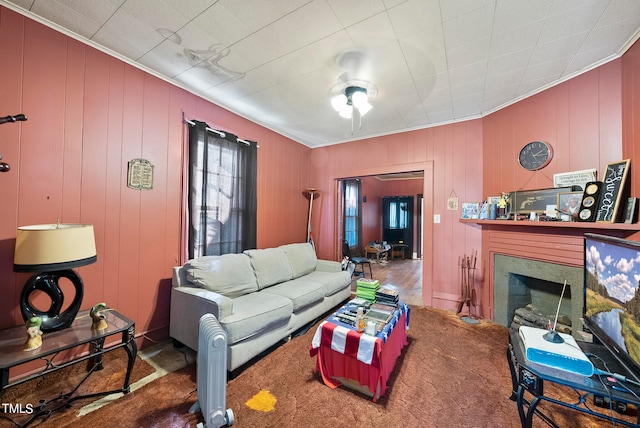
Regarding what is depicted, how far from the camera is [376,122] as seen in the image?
3.47 m

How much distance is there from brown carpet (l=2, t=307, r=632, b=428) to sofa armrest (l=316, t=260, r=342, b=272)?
4.49 ft

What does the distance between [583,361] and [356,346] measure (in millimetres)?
1191

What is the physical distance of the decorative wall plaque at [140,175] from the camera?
222cm

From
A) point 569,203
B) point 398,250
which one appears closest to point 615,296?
point 569,203

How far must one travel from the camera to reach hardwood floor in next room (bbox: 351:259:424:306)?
153 inches

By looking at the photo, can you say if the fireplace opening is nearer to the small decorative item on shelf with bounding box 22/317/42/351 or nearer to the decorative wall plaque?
the small decorative item on shelf with bounding box 22/317/42/351

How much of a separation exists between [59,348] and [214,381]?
93 cm

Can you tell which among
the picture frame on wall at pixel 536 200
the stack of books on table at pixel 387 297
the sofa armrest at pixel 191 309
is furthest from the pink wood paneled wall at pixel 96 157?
the picture frame on wall at pixel 536 200

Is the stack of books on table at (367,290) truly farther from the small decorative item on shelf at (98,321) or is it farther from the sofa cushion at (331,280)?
the small decorative item on shelf at (98,321)

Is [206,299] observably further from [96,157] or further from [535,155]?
[535,155]

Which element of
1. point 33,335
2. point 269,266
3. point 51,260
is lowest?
point 33,335

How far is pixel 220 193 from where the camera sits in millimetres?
2949

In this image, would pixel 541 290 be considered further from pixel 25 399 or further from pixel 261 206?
pixel 25 399

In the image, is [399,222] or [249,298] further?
[399,222]
